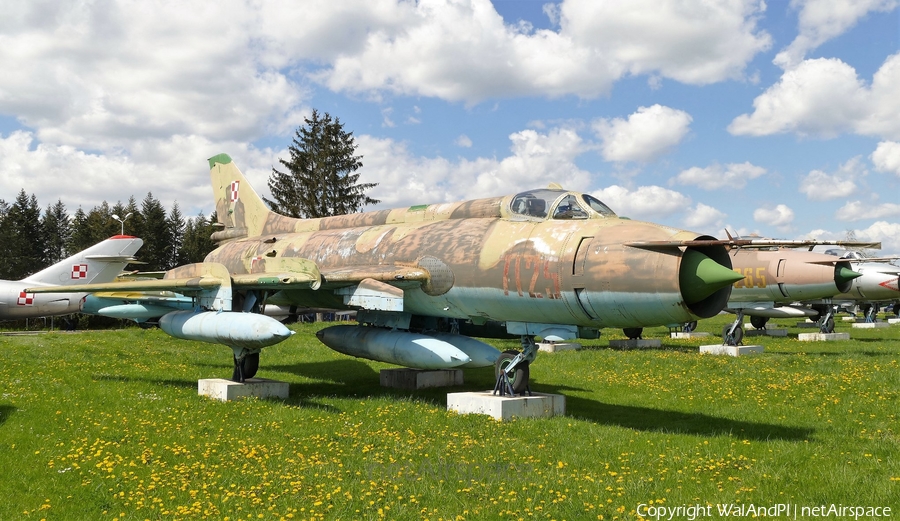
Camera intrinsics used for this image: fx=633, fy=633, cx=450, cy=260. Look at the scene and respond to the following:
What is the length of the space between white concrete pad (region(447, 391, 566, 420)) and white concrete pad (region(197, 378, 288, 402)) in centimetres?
362

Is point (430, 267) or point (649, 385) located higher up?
point (430, 267)

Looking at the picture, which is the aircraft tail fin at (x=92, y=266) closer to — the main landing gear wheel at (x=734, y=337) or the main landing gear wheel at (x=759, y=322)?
the main landing gear wheel at (x=734, y=337)

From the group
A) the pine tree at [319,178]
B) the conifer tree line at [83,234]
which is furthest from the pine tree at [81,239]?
the pine tree at [319,178]

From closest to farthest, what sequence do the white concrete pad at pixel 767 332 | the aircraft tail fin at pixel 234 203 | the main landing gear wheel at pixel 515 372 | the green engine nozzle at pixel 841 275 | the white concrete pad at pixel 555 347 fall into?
the main landing gear wheel at pixel 515 372
the aircraft tail fin at pixel 234 203
the green engine nozzle at pixel 841 275
the white concrete pad at pixel 555 347
the white concrete pad at pixel 767 332

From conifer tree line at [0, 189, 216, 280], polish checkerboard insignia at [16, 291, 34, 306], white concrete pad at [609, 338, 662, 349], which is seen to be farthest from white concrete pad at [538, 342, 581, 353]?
conifer tree line at [0, 189, 216, 280]

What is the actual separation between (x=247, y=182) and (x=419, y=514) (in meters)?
13.4

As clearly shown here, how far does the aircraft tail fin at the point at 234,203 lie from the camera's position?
17047 mm

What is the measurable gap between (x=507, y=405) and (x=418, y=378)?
13.7 feet

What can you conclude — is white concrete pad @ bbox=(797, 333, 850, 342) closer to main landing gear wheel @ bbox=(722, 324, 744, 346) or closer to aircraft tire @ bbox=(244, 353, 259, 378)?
main landing gear wheel @ bbox=(722, 324, 744, 346)

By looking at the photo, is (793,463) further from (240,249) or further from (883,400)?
(240,249)

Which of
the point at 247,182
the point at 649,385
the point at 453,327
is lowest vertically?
the point at 649,385

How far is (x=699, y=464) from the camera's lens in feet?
24.3

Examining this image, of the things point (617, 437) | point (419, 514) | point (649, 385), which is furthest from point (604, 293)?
point (649, 385)

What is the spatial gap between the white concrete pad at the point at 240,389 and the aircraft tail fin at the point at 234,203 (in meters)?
5.49
